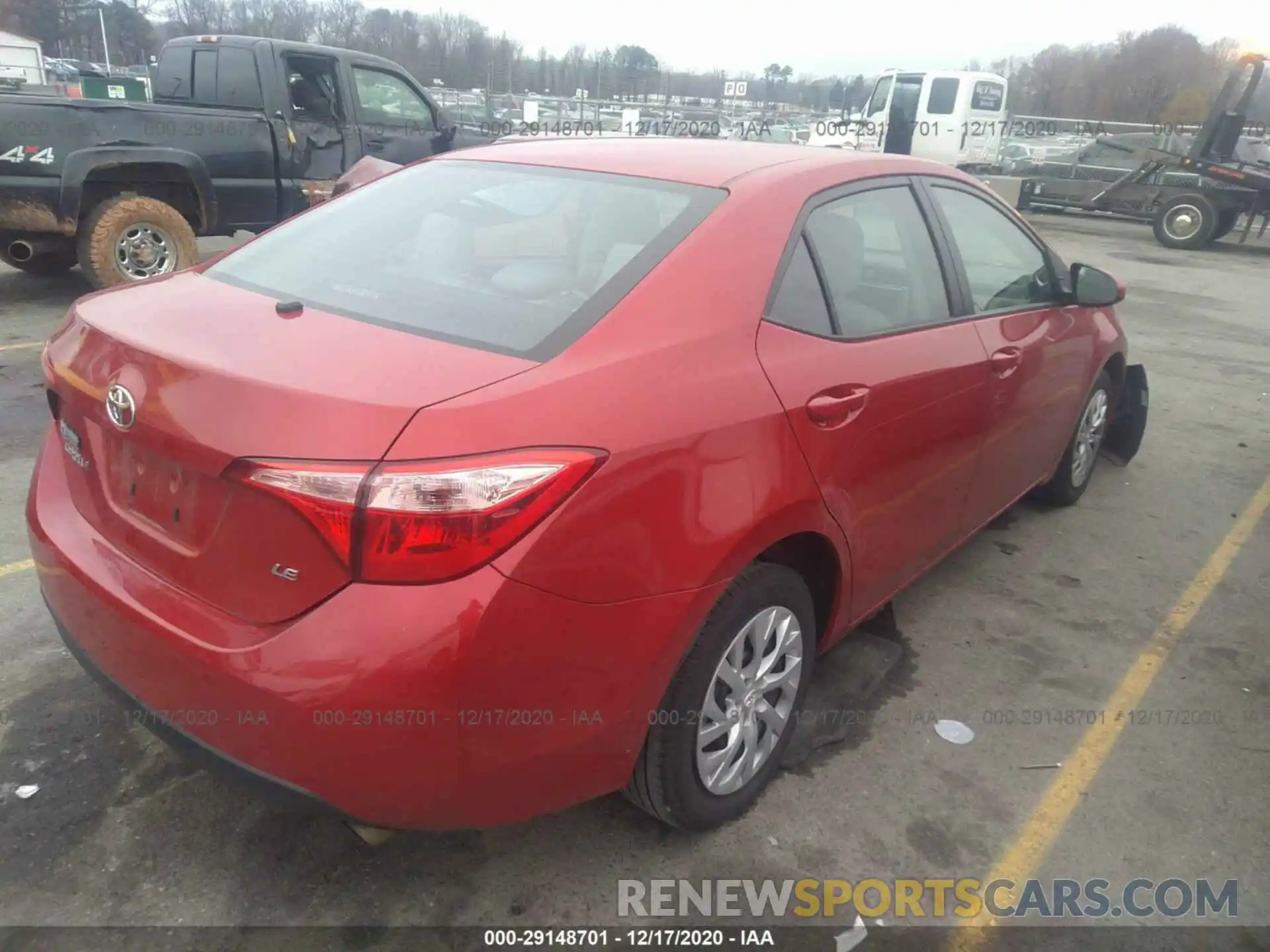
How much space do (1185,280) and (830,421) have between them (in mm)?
12994

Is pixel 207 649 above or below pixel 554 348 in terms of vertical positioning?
below

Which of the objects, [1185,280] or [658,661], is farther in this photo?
[1185,280]

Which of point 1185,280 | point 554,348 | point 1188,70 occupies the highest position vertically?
point 1188,70

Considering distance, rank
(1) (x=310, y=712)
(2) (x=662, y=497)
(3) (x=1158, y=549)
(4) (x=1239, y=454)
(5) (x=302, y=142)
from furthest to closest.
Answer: (5) (x=302, y=142), (4) (x=1239, y=454), (3) (x=1158, y=549), (2) (x=662, y=497), (1) (x=310, y=712)

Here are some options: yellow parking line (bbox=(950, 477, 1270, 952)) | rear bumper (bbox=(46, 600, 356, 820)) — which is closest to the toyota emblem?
rear bumper (bbox=(46, 600, 356, 820))

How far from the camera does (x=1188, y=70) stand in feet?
134

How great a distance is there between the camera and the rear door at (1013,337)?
10.7ft

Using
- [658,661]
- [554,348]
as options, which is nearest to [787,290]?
[554,348]

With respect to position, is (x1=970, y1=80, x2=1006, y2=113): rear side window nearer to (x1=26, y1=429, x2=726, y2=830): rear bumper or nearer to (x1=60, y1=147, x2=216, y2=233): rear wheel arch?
(x1=60, y1=147, x2=216, y2=233): rear wheel arch

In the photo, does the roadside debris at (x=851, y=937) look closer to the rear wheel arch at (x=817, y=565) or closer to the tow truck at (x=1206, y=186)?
the rear wheel arch at (x=817, y=565)

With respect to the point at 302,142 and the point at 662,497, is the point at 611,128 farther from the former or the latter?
the point at 662,497

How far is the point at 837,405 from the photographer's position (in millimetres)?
2420

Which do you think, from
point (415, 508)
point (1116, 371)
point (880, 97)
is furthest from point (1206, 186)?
point (415, 508)

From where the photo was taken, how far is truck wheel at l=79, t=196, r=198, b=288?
7043 millimetres
